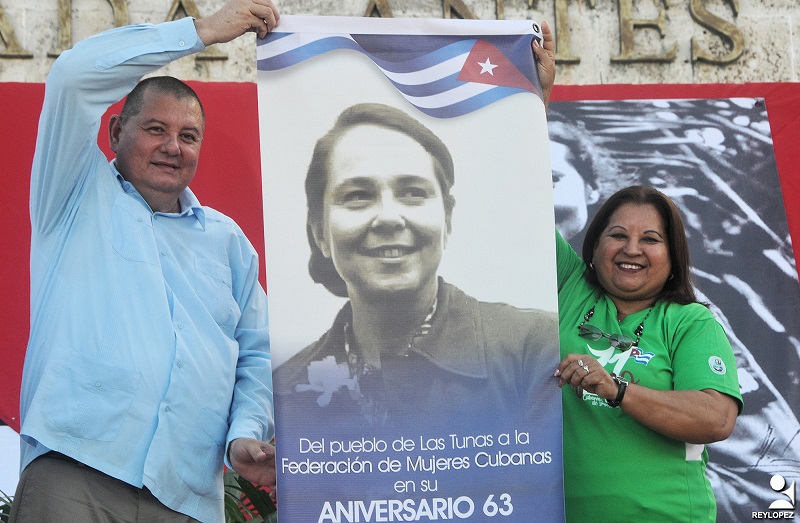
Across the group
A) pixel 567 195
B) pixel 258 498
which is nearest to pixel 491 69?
pixel 258 498

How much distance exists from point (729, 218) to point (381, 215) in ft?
9.08

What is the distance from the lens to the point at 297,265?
2.58 meters

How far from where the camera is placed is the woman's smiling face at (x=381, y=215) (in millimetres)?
2600

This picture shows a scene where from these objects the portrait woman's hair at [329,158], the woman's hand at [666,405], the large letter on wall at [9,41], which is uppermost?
the large letter on wall at [9,41]

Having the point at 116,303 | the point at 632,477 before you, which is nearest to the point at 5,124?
the point at 116,303

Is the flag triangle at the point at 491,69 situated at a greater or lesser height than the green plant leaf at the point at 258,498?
greater

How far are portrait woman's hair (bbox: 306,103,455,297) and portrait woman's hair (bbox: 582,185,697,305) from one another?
0.53 m

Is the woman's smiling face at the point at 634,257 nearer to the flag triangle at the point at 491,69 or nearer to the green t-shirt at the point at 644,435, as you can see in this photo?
the green t-shirt at the point at 644,435

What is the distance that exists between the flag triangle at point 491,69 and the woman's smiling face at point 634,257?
46cm

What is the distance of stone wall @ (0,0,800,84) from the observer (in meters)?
5.33

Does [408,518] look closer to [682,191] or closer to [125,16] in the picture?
[682,191]

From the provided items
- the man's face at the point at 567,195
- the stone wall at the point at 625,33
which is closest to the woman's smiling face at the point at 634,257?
the man's face at the point at 567,195

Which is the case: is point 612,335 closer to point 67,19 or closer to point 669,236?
point 669,236

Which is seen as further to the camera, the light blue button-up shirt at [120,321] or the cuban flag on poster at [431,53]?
the cuban flag on poster at [431,53]
